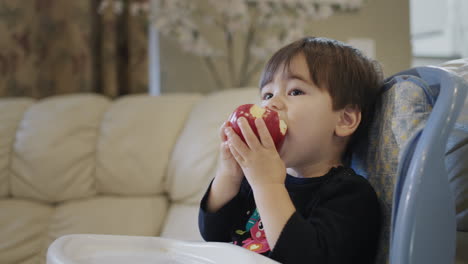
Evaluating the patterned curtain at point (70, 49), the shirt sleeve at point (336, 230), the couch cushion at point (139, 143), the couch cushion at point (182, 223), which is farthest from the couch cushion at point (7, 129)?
the shirt sleeve at point (336, 230)

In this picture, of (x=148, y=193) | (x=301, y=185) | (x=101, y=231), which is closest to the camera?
(x=301, y=185)

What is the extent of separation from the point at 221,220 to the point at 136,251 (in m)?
0.23

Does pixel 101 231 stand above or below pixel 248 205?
below

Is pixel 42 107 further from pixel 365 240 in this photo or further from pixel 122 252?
pixel 365 240

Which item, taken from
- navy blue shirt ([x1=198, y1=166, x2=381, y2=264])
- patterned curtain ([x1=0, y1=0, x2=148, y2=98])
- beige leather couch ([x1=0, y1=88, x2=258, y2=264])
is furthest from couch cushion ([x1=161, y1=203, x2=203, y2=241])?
patterned curtain ([x1=0, y1=0, x2=148, y2=98])

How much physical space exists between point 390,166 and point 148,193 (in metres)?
1.32

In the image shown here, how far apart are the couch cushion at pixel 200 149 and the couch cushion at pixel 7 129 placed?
0.87 meters

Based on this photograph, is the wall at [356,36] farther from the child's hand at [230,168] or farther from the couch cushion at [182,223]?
the child's hand at [230,168]

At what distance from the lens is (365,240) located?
76 centimetres

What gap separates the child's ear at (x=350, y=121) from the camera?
86 cm

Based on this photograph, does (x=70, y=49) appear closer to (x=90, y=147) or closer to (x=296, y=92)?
(x=90, y=147)

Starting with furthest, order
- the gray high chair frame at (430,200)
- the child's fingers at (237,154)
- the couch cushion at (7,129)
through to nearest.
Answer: the couch cushion at (7,129)
the child's fingers at (237,154)
the gray high chair frame at (430,200)

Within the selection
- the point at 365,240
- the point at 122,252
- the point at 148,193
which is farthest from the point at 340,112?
the point at 148,193

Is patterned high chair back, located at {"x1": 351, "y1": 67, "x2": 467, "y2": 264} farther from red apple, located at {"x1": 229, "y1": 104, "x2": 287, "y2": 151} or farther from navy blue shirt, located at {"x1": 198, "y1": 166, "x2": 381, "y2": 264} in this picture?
red apple, located at {"x1": 229, "y1": 104, "x2": 287, "y2": 151}
